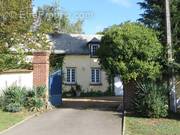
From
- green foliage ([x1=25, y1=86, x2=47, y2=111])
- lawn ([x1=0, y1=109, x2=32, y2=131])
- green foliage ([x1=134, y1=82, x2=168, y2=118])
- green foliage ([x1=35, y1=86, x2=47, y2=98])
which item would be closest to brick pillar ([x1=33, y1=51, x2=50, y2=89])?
green foliage ([x1=35, y1=86, x2=47, y2=98])

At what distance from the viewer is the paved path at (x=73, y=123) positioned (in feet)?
59.4

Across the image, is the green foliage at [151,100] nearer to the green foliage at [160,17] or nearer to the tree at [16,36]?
the green foliage at [160,17]

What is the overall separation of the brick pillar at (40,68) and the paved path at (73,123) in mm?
2099

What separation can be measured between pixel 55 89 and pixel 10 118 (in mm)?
7440

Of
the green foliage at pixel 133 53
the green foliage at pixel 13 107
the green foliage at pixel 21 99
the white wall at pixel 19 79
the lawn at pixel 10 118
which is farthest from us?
the white wall at pixel 19 79

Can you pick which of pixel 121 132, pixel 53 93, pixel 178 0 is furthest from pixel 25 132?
pixel 178 0

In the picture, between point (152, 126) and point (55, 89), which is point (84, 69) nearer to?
point (55, 89)

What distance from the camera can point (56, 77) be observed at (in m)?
29.2

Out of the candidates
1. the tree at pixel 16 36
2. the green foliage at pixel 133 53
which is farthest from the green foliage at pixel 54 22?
the green foliage at pixel 133 53

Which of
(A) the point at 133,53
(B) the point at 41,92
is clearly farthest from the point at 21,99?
(A) the point at 133,53

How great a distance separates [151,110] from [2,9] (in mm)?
10653

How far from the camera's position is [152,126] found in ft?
67.0

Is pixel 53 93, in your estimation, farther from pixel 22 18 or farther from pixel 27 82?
pixel 22 18

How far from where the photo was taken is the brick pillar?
26.8 meters
